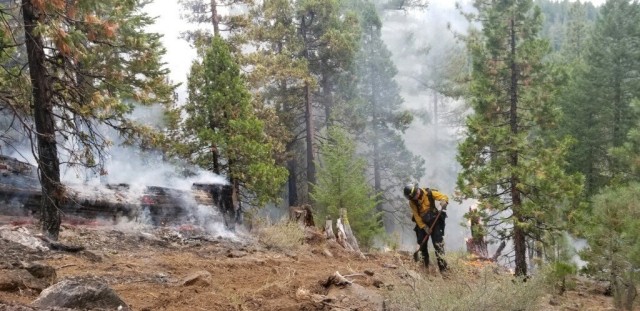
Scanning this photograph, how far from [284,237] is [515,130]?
25.8ft

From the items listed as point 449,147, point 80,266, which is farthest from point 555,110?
point 449,147

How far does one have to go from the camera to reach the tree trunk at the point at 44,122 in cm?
839

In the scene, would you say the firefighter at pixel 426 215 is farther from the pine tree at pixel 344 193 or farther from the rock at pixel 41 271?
the pine tree at pixel 344 193

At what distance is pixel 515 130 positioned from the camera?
15.4 m

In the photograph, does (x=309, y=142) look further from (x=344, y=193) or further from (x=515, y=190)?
(x=515, y=190)

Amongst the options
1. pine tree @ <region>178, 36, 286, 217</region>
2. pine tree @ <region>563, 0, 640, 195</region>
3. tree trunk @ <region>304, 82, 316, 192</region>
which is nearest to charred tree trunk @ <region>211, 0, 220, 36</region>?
tree trunk @ <region>304, 82, 316, 192</region>

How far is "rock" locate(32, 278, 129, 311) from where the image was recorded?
159 inches

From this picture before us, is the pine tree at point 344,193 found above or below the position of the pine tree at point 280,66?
below

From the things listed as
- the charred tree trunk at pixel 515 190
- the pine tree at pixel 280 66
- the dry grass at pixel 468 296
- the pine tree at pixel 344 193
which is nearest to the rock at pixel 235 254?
the dry grass at pixel 468 296

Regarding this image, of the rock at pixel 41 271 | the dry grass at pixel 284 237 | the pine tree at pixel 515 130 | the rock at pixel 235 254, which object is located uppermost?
the pine tree at pixel 515 130

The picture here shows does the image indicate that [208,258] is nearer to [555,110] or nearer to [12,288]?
[12,288]

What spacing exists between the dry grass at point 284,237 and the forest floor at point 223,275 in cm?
18

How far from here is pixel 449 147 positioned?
56000mm

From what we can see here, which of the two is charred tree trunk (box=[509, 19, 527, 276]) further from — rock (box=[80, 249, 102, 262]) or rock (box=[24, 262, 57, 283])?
rock (box=[24, 262, 57, 283])
